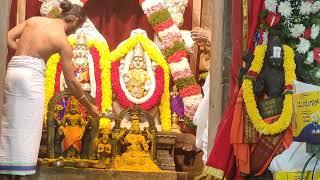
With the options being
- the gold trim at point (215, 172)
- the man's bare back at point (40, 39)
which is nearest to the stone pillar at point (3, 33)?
the man's bare back at point (40, 39)

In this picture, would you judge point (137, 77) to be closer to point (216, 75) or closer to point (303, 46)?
point (216, 75)

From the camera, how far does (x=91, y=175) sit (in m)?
6.59

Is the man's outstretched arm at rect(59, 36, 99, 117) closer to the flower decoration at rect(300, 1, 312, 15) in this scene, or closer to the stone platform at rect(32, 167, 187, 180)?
the stone platform at rect(32, 167, 187, 180)

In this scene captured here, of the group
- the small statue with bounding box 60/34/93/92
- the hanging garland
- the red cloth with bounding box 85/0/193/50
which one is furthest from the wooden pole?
the red cloth with bounding box 85/0/193/50

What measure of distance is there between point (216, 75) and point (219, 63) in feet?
→ 0.36

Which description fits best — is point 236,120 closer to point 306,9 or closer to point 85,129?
point 306,9

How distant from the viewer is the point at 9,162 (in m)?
5.86

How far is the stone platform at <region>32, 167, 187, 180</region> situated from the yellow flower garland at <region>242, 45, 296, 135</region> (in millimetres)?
2691

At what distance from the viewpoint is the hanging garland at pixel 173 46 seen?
847 centimetres

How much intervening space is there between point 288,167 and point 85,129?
11.2ft

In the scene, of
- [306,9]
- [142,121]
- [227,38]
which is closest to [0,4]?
[227,38]

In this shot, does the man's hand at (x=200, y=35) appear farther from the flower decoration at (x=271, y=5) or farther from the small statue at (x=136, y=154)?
the flower decoration at (x=271, y=5)

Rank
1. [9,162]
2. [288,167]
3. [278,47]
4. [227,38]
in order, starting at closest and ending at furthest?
[288,167] → [278,47] → [227,38] → [9,162]

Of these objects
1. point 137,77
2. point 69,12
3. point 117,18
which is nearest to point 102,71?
point 137,77
